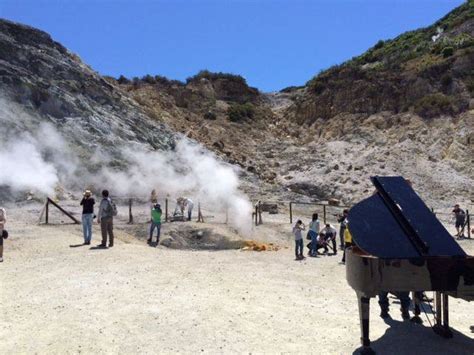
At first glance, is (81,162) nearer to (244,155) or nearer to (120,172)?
(120,172)

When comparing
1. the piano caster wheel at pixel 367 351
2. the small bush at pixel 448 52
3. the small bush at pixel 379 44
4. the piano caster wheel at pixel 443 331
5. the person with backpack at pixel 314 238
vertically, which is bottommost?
the piano caster wheel at pixel 367 351

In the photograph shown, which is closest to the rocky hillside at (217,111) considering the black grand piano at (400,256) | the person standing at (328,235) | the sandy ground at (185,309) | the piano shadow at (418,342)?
the person standing at (328,235)

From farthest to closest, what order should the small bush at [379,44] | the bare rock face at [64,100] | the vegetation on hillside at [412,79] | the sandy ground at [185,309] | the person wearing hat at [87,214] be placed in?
the small bush at [379,44]
the vegetation on hillside at [412,79]
the bare rock face at [64,100]
the person wearing hat at [87,214]
the sandy ground at [185,309]

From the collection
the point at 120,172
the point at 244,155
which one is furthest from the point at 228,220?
the point at 244,155

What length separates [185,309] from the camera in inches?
287

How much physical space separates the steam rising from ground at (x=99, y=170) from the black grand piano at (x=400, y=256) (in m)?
13.5

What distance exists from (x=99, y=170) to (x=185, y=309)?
59.5ft

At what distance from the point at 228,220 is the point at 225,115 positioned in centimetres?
2497

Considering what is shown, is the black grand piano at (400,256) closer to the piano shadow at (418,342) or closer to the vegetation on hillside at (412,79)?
the piano shadow at (418,342)

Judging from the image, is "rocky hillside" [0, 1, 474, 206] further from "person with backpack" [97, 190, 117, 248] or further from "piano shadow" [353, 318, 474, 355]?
"piano shadow" [353, 318, 474, 355]

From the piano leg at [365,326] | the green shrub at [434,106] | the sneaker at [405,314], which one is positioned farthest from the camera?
the green shrub at [434,106]

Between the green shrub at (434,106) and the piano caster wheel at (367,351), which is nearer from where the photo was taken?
the piano caster wheel at (367,351)

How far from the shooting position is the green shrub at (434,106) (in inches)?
1393

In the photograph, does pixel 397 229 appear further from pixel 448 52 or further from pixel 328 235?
pixel 448 52
